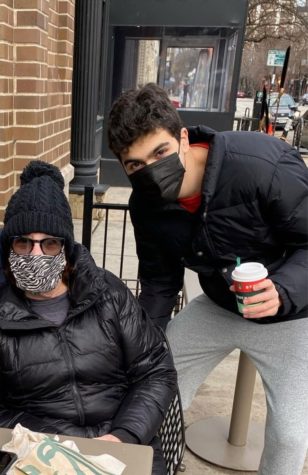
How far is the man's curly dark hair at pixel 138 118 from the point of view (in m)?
1.75

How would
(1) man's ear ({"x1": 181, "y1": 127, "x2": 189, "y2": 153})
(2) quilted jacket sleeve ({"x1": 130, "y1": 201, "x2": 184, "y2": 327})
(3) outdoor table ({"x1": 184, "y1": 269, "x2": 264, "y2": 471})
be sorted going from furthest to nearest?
(3) outdoor table ({"x1": 184, "y1": 269, "x2": 264, "y2": 471}) < (2) quilted jacket sleeve ({"x1": 130, "y1": 201, "x2": 184, "y2": 327}) < (1) man's ear ({"x1": 181, "y1": 127, "x2": 189, "y2": 153})

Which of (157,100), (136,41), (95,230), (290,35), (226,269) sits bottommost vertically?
(95,230)

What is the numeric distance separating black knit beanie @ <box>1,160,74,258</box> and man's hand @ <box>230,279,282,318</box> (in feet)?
2.08

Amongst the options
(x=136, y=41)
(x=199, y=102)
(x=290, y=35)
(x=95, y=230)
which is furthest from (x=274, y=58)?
(x=290, y=35)

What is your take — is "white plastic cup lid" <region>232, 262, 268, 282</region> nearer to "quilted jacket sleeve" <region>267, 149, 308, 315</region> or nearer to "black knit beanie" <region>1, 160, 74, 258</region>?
"quilted jacket sleeve" <region>267, 149, 308, 315</region>

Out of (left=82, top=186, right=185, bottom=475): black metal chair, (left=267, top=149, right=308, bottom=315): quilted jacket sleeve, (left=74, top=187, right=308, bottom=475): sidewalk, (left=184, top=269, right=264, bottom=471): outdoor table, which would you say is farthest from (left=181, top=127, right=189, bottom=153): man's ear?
(left=74, top=187, right=308, bottom=475): sidewalk

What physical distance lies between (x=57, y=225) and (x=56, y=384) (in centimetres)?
55

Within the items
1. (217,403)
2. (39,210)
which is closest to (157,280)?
(39,210)

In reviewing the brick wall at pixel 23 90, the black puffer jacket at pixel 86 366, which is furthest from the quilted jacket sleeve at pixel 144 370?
the brick wall at pixel 23 90

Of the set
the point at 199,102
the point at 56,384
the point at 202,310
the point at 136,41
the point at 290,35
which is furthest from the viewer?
the point at 290,35

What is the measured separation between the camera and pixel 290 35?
747 inches

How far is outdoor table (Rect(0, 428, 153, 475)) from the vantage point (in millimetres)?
1277

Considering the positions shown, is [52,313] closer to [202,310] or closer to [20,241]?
[20,241]

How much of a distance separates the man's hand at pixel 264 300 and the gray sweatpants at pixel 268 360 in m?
0.26
